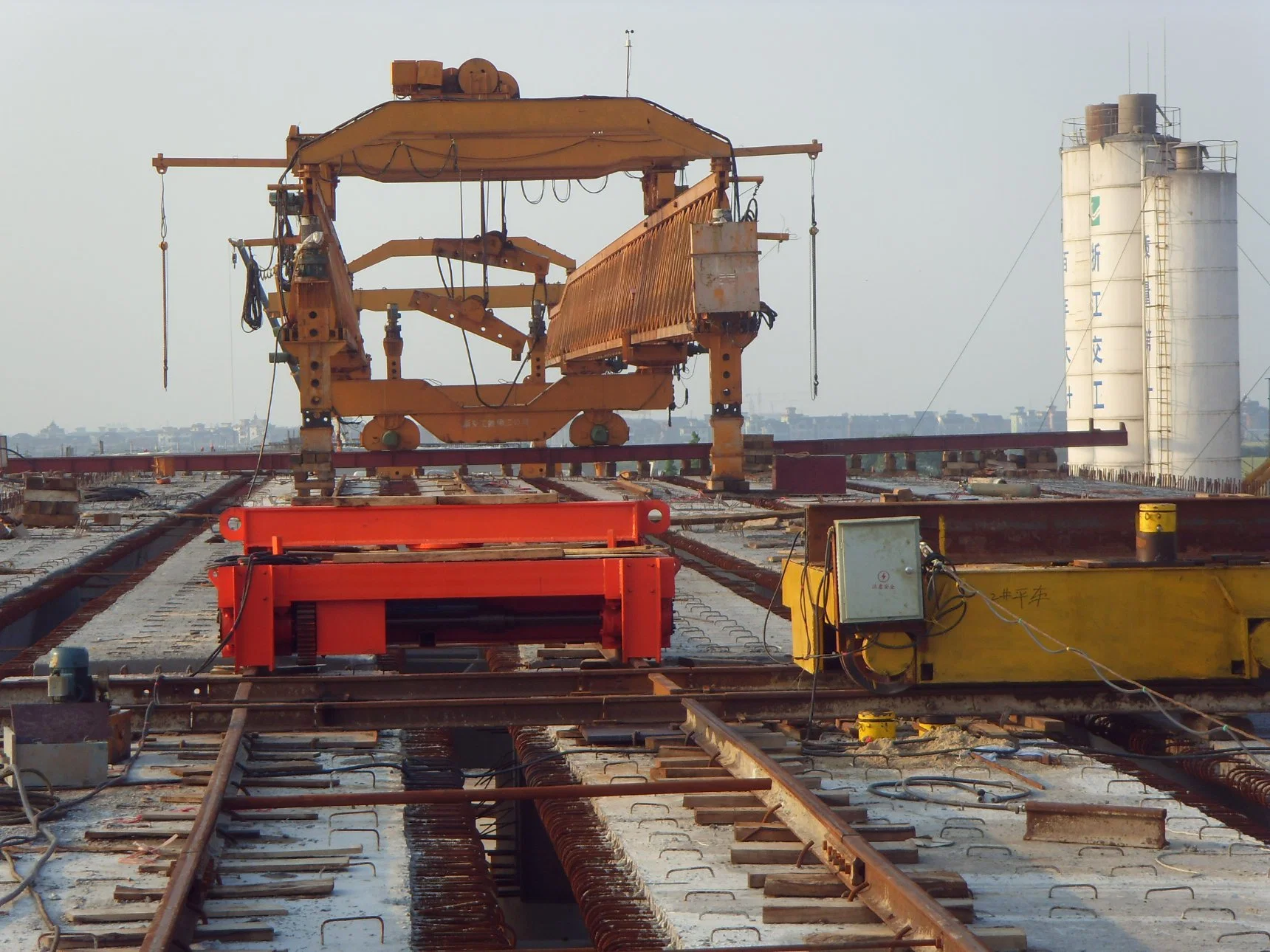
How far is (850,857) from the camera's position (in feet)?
14.7

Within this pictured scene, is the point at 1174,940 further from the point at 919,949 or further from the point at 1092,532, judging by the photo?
the point at 1092,532

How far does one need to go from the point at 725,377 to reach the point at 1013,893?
565 inches

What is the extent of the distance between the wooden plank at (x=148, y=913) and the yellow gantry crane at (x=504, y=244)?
13.6 meters

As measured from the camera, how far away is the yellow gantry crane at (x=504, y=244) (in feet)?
59.2

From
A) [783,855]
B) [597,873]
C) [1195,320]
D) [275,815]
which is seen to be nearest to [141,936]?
[597,873]

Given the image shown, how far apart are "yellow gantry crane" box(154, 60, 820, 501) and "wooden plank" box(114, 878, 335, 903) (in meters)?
13.4

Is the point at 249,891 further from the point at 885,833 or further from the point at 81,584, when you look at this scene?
the point at 81,584

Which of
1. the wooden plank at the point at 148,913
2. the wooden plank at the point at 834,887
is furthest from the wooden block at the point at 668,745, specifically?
the wooden plank at the point at 148,913

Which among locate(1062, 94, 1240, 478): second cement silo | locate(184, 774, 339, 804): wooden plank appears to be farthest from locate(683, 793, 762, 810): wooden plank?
locate(1062, 94, 1240, 478): second cement silo

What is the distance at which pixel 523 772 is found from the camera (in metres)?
6.84

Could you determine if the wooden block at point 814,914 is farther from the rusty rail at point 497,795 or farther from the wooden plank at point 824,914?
the rusty rail at point 497,795

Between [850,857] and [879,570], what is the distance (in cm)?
238

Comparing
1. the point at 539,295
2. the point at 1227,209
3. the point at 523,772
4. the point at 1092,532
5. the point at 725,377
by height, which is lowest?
the point at 523,772

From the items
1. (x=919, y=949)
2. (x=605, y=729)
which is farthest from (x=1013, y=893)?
(x=605, y=729)
